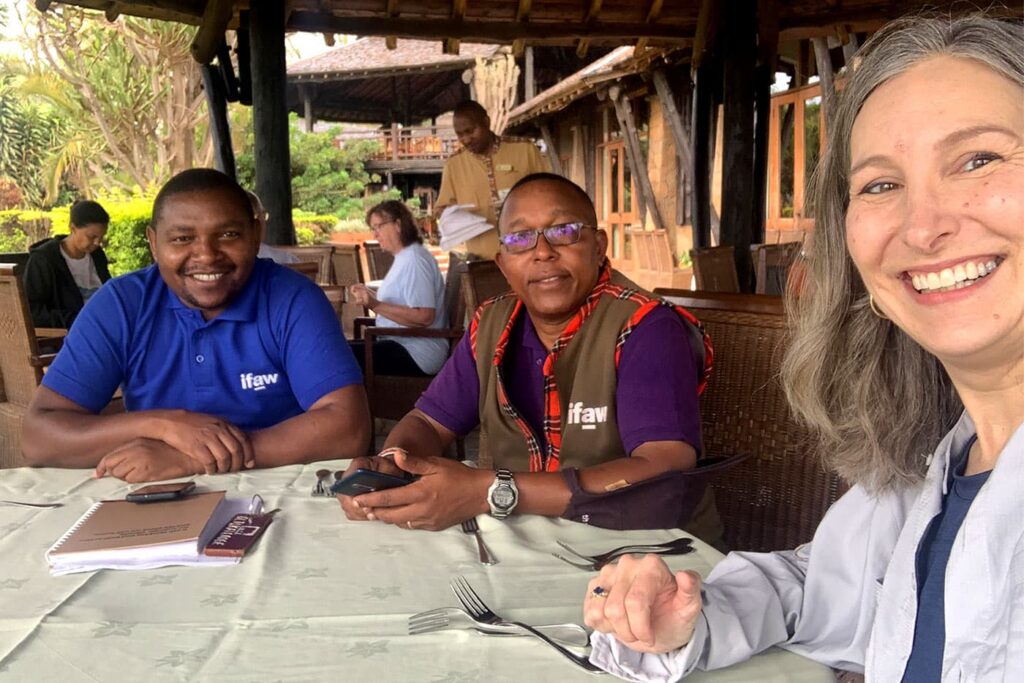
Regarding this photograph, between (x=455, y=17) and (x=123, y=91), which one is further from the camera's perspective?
(x=123, y=91)

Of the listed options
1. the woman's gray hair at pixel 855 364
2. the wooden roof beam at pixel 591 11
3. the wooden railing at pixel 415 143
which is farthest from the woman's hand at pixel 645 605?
the wooden railing at pixel 415 143

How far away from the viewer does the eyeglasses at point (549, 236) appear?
218 centimetres

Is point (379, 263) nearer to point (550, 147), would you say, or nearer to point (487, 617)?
point (487, 617)

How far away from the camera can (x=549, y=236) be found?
7.16 ft

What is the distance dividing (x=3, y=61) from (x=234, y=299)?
91.8ft

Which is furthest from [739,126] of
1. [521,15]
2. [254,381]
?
[254,381]

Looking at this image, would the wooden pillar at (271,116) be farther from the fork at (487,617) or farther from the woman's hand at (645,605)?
the woman's hand at (645,605)

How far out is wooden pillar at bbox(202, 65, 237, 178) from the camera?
7.24 metres

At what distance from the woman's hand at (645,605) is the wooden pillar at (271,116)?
18.7ft

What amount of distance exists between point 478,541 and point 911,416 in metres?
0.70

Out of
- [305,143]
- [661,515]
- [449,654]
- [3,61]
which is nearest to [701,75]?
[661,515]

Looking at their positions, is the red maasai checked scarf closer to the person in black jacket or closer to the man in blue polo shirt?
the man in blue polo shirt

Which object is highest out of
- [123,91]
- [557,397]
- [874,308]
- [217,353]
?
[123,91]

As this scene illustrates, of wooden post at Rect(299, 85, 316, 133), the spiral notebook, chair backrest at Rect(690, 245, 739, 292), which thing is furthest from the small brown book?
wooden post at Rect(299, 85, 316, 133)
